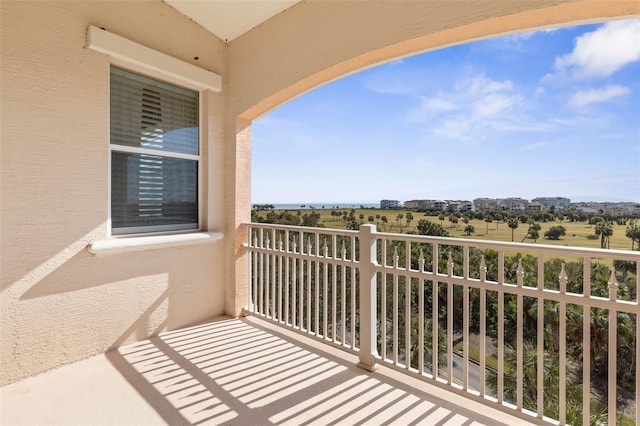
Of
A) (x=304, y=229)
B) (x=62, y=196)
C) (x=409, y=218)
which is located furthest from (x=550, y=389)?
(x=62, y=196)

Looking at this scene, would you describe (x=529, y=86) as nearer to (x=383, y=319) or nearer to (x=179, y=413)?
(x=383, y=319)

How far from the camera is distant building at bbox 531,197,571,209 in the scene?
8.59 feet

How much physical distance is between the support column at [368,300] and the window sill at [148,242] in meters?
1.72

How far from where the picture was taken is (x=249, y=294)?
3389mm

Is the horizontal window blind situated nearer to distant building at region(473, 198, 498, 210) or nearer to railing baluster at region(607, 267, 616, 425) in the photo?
distant building at region(473, 198, 498, 210)

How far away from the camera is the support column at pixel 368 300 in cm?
231

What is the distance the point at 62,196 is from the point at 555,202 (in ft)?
13.7

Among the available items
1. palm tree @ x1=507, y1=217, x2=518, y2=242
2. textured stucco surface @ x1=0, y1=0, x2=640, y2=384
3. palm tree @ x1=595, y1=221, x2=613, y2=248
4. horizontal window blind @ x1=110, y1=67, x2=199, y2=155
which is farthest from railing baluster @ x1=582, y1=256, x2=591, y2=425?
horizontal window blind @ x1=110, y1=67, x2=199, y2=155

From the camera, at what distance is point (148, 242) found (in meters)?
2.68

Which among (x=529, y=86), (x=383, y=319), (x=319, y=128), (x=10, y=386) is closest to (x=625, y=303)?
(x=383, y=319)

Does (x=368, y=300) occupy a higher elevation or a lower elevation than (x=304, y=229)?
lower

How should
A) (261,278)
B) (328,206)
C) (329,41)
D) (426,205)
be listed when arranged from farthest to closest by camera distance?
(328,206) → (426,205) → (261,278) → (329,41)

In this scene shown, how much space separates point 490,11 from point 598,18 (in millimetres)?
619

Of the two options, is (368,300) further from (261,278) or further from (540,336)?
(261,278)
